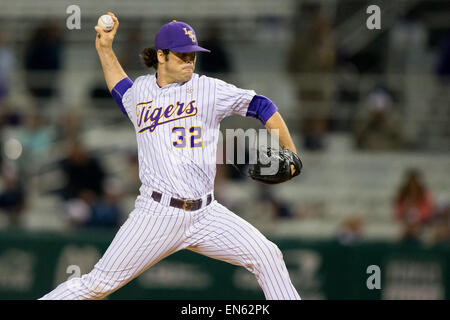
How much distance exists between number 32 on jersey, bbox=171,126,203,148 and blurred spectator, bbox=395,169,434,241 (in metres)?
5.39

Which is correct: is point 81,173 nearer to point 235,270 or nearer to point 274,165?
point 235,270

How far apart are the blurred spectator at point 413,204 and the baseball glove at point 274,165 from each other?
519 cm

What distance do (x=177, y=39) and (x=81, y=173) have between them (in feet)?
17.1

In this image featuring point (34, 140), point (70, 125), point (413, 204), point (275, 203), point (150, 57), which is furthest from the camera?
point (34, 140)

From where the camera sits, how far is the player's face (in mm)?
5043

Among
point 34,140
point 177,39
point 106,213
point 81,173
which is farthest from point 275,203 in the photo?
point 177,39

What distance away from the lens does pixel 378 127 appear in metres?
10.6

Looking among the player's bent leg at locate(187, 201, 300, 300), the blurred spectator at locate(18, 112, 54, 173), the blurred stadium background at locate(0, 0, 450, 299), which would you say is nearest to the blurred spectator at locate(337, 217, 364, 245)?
the blurred stadium background at locate(0, 0, 450, 299)

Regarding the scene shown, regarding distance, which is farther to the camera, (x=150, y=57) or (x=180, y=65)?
(x=150, y=57)

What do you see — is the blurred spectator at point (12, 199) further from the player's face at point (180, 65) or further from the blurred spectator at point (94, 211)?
the player's face at point (180, 65)

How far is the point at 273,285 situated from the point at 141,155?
1.11m

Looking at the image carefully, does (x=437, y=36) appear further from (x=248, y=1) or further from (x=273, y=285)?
(x=273, y=285)

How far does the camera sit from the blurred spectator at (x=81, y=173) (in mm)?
9898

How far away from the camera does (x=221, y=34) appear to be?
40.6ft
